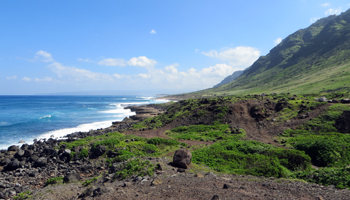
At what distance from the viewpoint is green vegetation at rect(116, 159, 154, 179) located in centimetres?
1622

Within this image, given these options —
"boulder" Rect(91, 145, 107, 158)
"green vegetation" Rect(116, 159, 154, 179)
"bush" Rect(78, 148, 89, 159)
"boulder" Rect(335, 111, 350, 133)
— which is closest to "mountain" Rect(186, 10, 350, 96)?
"boulder" Rect(335, 111, 350, 133)

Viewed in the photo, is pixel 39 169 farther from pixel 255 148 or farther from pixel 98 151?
pixel 255 148

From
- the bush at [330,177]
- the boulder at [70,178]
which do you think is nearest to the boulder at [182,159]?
the bush at [330,177]

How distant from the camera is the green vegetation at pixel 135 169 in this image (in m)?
16.2

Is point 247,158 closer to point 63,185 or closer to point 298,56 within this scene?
point 63,185

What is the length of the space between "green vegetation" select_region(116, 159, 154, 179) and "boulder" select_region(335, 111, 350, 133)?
101 ft

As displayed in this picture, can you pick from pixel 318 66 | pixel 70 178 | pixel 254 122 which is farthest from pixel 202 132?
pixel 318 66

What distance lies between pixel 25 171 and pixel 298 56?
222 m

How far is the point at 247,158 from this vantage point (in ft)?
63.9

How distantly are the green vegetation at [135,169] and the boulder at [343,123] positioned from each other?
30757 millimetres

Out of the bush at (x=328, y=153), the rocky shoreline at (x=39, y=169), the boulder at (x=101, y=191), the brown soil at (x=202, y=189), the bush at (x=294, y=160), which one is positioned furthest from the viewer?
the bush at (x=328, y=153)

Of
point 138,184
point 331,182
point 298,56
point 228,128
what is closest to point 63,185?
point 138,184

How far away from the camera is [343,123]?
95.8ft

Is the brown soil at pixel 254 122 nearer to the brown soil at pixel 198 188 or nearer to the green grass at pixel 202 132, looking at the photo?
the green grass at pixel 202 132
